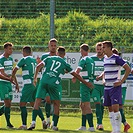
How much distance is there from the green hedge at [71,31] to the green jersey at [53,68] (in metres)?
6.81

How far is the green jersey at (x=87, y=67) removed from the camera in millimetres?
17219

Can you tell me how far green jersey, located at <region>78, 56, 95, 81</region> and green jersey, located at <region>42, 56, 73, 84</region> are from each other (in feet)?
1.88

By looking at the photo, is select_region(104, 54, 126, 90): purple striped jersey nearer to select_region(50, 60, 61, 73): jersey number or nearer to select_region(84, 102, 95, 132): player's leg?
select_region(50, 60, 61, 73): jersey number

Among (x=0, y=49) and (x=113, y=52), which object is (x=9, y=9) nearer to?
(x=0, y=49)

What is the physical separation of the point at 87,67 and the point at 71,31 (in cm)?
746

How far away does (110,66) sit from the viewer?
15.3m

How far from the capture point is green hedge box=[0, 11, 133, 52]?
24.4 m

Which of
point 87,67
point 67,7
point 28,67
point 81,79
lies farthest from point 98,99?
point 67,7

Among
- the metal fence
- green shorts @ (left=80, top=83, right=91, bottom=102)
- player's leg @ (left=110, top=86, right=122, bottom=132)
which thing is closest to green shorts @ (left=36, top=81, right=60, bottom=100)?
green shorts @ (left=80, top=83, right=91, bottom=102)

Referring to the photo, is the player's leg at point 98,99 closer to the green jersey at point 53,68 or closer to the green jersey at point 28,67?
the green jersey at point 53,68

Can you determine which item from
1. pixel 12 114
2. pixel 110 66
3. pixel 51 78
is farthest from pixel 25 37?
pixel 110 66

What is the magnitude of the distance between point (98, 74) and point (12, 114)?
5.48 metres

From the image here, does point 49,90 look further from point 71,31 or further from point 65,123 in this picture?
point 71,31

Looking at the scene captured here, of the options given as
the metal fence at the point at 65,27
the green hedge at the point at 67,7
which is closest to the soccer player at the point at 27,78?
the metal fence at the point at 65,27
